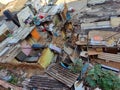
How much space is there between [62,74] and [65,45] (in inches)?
183

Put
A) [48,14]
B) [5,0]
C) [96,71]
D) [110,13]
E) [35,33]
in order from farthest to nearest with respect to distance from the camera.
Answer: [5,0]
[110,13]
[48,14]
[35,33]
[96,71]

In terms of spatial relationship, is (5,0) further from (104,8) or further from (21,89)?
(21,89)

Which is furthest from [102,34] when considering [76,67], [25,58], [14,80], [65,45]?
[14,80]

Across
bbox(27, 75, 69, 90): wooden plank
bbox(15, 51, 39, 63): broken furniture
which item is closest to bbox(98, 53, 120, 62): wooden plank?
bbox(27, 75, 69, 90): wooden plank

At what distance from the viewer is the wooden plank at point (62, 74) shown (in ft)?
53.8

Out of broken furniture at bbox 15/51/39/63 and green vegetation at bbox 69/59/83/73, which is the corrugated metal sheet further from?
broken furniture at bbox 15/51/39/63

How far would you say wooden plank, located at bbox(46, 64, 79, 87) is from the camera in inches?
Answer: 646

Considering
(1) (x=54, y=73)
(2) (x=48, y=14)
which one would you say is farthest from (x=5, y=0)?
(1) (x=54, y=73)

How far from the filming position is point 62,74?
1706 centimetres

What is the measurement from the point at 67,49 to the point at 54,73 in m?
4.23

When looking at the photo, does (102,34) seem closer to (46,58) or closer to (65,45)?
(65,45)

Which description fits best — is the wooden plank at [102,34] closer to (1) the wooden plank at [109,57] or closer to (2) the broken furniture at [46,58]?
(1) the wooden plank at [109,57]

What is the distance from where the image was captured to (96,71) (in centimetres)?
1773

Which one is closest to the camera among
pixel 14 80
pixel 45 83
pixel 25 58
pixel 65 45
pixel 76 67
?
pixel 45 83
